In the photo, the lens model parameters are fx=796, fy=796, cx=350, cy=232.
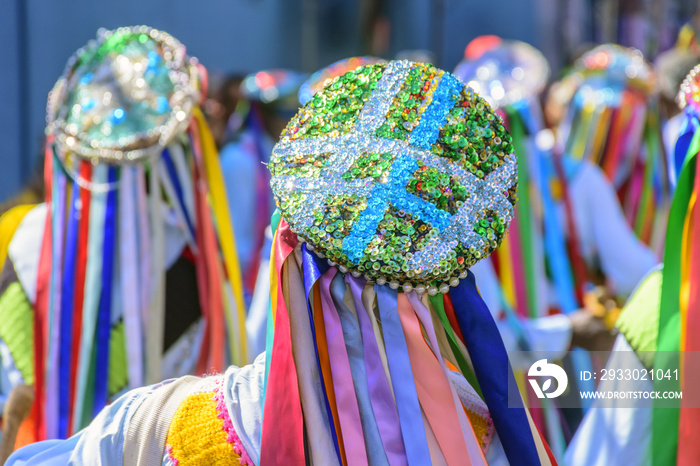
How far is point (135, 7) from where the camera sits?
499 centimetres

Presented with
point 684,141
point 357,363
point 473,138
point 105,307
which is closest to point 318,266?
point 357,363

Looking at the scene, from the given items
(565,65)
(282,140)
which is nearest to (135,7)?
(282,140)

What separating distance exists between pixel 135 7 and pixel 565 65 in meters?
4.97

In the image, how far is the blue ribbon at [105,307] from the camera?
220cm

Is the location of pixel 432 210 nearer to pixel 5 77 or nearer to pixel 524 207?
pixel 524 207

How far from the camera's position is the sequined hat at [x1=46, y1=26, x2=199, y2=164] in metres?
2.34

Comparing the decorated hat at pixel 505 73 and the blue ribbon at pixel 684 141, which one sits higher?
the blue ribbon at pixel 684 141

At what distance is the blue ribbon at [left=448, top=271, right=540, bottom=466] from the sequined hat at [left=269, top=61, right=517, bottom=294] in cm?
5

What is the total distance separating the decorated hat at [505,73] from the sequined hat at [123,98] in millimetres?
1853

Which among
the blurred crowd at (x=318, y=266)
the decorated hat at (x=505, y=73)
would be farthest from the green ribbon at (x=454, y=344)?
the decorated hat at (x=505, y=73)

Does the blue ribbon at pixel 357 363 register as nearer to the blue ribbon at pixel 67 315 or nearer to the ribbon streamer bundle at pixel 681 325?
the ribbon streamer bundle at pixel 681 325

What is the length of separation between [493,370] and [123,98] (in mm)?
1574

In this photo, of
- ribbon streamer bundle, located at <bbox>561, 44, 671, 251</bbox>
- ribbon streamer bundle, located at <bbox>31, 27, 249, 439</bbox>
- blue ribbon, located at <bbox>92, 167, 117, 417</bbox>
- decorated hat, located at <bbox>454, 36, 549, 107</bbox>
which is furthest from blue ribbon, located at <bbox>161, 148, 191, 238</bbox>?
ribbon streamer bundle, located at <bbox>561, 44, 671, 251</bbox>

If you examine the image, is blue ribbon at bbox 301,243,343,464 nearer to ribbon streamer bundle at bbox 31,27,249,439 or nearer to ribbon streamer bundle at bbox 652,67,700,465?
ribbon streamer bundle at bbox 652,67,700,465
